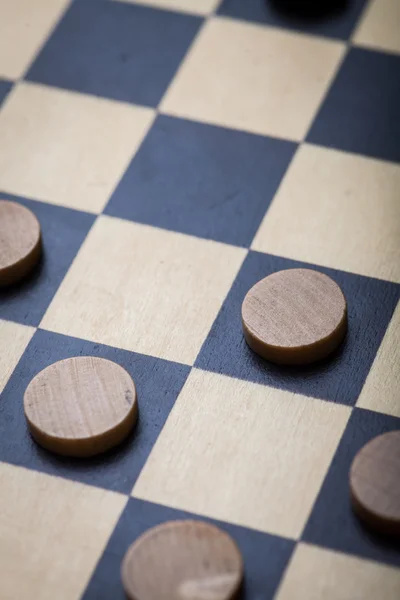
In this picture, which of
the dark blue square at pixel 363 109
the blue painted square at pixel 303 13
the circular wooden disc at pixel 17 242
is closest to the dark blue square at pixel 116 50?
the blue painted square at pixel 303 13

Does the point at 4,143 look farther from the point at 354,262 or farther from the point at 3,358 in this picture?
the point at 354,262

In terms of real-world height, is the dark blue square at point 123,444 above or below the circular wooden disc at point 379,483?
below

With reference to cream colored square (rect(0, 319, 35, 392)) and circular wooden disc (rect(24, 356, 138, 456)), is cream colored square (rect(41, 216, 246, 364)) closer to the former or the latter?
cream colored square (rect(0, 319, 35, 392))

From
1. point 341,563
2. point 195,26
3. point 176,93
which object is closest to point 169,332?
point 341,563

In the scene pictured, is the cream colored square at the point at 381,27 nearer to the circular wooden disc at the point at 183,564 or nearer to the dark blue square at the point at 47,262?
the dark blue square at the point at 47,262

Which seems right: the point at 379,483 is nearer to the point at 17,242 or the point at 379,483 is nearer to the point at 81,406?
the point at 81,406
